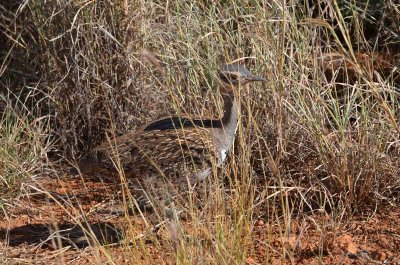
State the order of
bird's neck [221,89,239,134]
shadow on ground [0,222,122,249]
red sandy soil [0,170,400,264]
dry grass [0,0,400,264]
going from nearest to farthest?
1. red sandy soil [0,170,400,264]
2. shadow on ground [0,222,122,249]
3. dry grass [0,0,400,264]
4. bird's neck [221,89,239,134]

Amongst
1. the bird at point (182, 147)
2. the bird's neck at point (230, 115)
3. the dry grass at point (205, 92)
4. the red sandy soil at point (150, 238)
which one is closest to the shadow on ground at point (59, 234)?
the red sandy soil at point (150, 238)

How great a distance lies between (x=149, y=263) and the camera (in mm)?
4098

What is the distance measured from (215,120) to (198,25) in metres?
0.95

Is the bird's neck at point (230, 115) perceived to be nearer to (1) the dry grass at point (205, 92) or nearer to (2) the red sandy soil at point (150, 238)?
(1) the dry grass at point (205, 92)

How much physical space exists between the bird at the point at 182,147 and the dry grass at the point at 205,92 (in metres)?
0.14

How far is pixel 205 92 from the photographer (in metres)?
6.03

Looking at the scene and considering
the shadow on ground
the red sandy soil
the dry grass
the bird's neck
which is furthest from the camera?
the bird's neck

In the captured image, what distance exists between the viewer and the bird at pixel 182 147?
510 cm

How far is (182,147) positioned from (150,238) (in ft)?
2.42

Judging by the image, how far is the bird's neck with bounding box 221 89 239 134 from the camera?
5.40 metres

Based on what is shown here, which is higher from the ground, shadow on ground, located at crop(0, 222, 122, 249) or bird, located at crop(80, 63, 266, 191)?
bird, located at crop(80, 63, 266, 191)

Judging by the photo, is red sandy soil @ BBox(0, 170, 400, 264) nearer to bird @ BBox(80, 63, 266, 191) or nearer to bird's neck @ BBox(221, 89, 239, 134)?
bird @ BBox(80, 63, 266, 191)

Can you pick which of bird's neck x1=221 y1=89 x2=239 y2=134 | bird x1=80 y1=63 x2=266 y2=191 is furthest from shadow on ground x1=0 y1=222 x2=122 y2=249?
bird's neck x1=221 y1=89 x2=239 y2=134

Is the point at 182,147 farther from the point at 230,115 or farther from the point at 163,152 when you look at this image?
the point at 230,115
